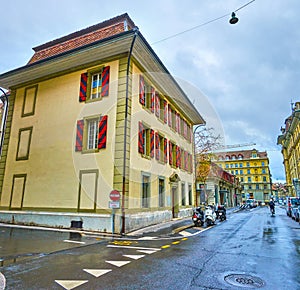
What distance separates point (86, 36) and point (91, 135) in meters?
6.70

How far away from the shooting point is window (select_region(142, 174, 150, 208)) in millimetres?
13741

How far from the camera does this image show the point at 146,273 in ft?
16.4

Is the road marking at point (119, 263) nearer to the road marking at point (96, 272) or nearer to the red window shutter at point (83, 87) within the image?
the road marking at point (96, 272)

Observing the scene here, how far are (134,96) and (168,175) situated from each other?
674 cm

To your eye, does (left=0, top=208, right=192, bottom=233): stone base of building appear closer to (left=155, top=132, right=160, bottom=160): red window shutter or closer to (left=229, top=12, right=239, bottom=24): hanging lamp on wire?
(left=155, top=132, right=160, bottom=160): red window shutter

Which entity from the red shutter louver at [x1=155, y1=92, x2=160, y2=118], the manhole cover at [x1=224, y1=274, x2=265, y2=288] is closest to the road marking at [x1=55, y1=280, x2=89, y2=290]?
the manhole cover at [x1=224, y1=274, x2=265, y2=288]

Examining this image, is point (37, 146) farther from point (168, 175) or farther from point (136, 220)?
point (168, 175)

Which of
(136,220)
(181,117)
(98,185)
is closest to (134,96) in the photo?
(98,185)

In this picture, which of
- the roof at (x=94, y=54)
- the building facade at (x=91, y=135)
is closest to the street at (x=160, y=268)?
the building facade at (x=91, y=135)

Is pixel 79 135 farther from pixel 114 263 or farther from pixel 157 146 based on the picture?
pixel 114 263

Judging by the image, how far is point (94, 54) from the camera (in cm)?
1334

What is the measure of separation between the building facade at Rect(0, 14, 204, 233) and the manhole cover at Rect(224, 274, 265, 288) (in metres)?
6.94

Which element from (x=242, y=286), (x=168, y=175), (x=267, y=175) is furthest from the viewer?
(x=267, y=175)

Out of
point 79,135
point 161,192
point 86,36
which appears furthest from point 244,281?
point 86,36
